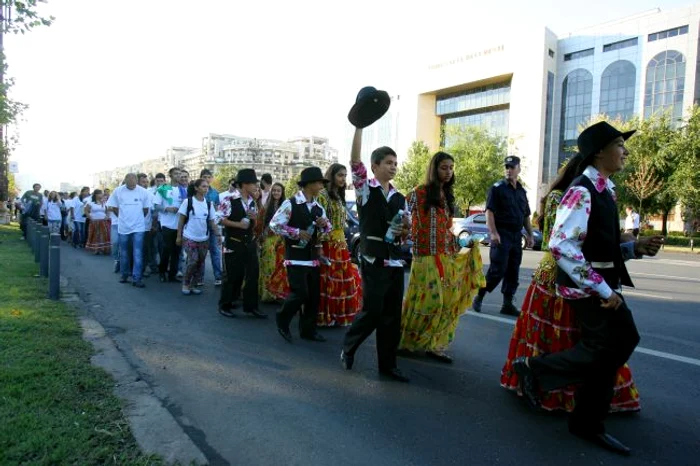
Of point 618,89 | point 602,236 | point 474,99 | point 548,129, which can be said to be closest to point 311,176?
point 602,236

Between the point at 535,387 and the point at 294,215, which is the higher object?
the point at 294,215

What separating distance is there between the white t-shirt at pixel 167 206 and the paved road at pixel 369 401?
10.5 feet

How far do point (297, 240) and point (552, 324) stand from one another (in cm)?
276

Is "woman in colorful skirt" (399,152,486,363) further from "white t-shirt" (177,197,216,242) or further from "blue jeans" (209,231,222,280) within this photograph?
"blue jeans" (209,231,222,280)

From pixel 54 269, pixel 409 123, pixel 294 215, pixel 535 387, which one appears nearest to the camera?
pixel 535 387

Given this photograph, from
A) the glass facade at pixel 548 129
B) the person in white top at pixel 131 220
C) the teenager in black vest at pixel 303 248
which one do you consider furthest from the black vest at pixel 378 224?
the glass facade at pixel 548 129

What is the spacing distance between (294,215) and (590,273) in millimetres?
3345

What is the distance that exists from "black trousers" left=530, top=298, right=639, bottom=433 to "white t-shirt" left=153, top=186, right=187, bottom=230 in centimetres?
775

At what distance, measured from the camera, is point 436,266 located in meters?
4.70

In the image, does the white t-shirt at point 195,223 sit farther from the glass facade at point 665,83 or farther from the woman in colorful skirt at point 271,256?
the glass facade at point 665,83

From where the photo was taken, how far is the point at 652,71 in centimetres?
5025

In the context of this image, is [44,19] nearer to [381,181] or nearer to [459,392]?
[381,181]

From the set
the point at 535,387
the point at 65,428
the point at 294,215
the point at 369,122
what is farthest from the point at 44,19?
→ the point at 535,387

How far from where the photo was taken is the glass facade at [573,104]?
54.9m
